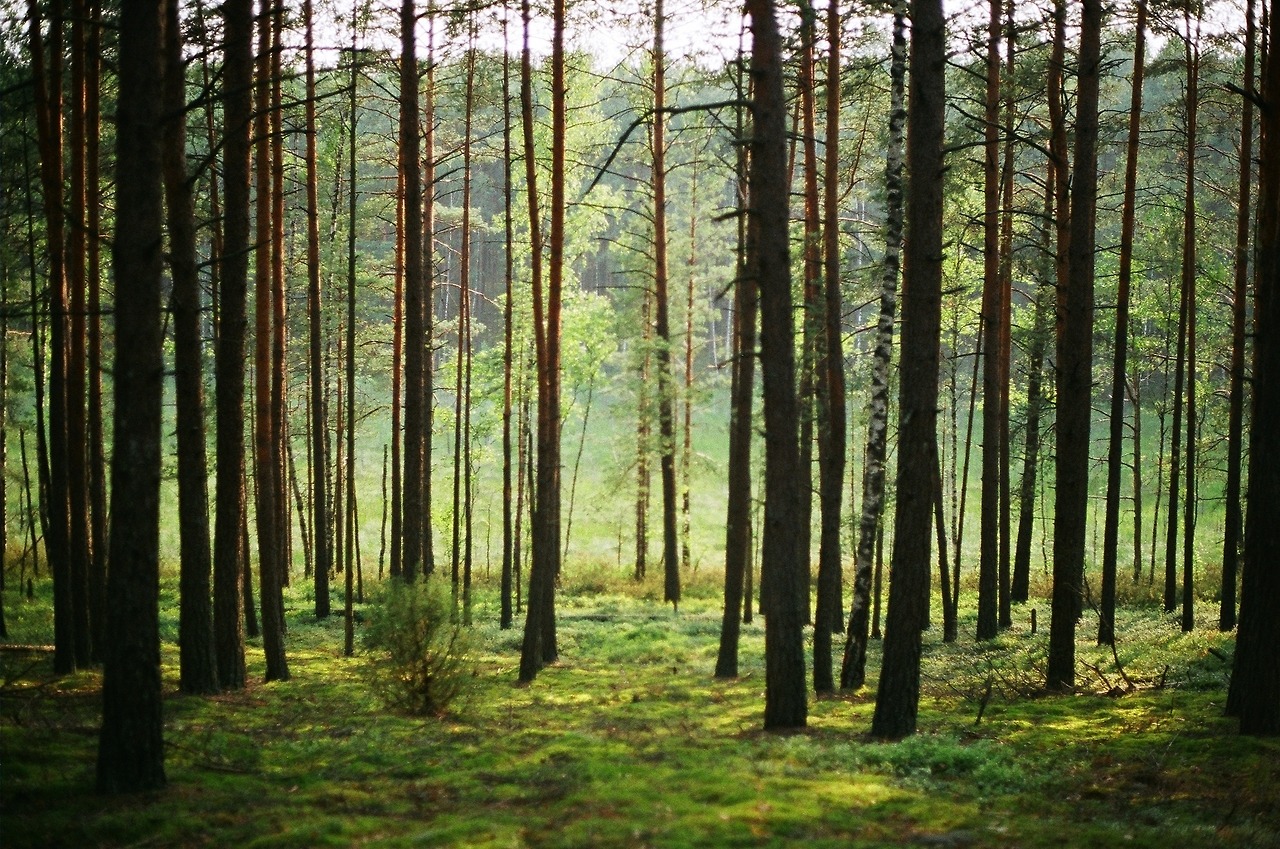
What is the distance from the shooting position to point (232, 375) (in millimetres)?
12039

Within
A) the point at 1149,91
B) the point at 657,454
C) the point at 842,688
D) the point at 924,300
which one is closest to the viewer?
the point at 924,300

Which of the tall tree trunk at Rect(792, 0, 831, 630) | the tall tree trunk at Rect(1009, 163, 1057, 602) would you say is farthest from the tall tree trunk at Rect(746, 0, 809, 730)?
the tall tree trunk at Rect(1009, 163, 1057, 602)

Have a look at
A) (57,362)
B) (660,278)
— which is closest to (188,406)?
(57,362)

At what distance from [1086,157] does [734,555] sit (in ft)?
27.5

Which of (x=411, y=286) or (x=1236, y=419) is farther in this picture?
(x=1236, y=419)

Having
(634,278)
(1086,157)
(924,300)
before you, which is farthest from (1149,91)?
(924,300)

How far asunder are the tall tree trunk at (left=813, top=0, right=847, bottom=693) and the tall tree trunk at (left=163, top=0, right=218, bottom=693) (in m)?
8.31

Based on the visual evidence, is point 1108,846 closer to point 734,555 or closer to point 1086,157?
point 1086,157

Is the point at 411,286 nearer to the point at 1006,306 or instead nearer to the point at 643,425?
the point at 1006,306

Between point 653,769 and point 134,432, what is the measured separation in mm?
5021

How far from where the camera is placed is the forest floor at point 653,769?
6094 millimetres

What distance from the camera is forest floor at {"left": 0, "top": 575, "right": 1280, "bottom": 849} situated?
609 cm

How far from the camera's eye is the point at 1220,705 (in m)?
10.4

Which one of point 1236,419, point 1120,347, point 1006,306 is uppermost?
point 1006,306
